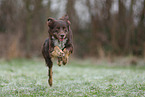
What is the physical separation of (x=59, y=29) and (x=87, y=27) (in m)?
23.6

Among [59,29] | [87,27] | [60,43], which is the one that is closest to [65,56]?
[60,43]

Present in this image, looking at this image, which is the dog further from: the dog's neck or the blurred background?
the blurred background

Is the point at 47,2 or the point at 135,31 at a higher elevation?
the point at 47,2

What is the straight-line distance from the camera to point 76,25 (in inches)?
1132

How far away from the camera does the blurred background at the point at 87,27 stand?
22.4 m

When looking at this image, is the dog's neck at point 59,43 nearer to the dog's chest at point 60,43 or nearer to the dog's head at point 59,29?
the dog's chest at point 60,43

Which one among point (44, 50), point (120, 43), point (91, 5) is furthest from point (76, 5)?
point (44, 50)

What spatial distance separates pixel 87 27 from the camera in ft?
95.1

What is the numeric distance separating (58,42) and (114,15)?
64.8ft

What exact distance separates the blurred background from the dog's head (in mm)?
14050

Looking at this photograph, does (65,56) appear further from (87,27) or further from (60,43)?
(87,27)

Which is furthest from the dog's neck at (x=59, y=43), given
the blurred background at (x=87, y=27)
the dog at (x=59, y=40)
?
the blurred background at (x=87, y=27)

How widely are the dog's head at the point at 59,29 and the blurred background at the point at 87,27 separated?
14050 mm

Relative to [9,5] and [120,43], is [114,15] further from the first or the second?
[9,5]
